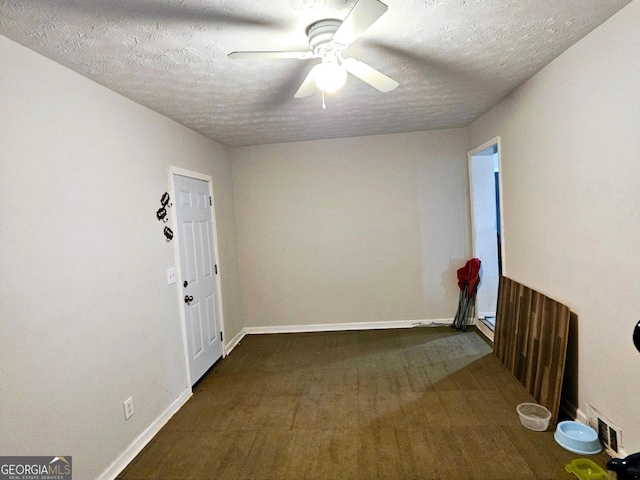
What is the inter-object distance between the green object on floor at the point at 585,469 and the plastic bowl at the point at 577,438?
8 centimetres

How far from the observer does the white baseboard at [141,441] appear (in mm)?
2061

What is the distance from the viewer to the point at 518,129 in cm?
286

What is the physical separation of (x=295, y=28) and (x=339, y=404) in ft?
8.58

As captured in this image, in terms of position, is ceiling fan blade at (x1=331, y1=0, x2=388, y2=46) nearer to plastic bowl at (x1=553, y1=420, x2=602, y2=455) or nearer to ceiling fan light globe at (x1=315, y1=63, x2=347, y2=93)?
ceiling fan light globe at (x1=315, y1=63, x2=347, y2=93)

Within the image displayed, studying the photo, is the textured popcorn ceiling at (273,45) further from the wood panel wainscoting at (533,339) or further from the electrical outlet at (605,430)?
the electrical outlet at (605,430)

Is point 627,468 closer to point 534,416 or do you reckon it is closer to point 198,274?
point 534,416

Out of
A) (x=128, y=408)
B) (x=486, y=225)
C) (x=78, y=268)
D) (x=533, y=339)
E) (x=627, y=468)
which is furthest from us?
(x=486, y=225)

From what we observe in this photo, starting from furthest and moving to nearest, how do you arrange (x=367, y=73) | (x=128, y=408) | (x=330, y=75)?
(x=128, y=408) → (x=367, y=73) → (x=330, y=75)

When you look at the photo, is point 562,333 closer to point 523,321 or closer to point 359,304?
point 523,321

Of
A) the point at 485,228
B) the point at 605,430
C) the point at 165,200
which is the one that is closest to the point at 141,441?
the point at 165,200

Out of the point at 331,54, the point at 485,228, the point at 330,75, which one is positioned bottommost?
the point at 485,228

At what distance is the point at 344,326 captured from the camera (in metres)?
4.45

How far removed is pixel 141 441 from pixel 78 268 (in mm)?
1318

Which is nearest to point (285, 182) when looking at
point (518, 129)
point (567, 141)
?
Answer: point (518, 129)
